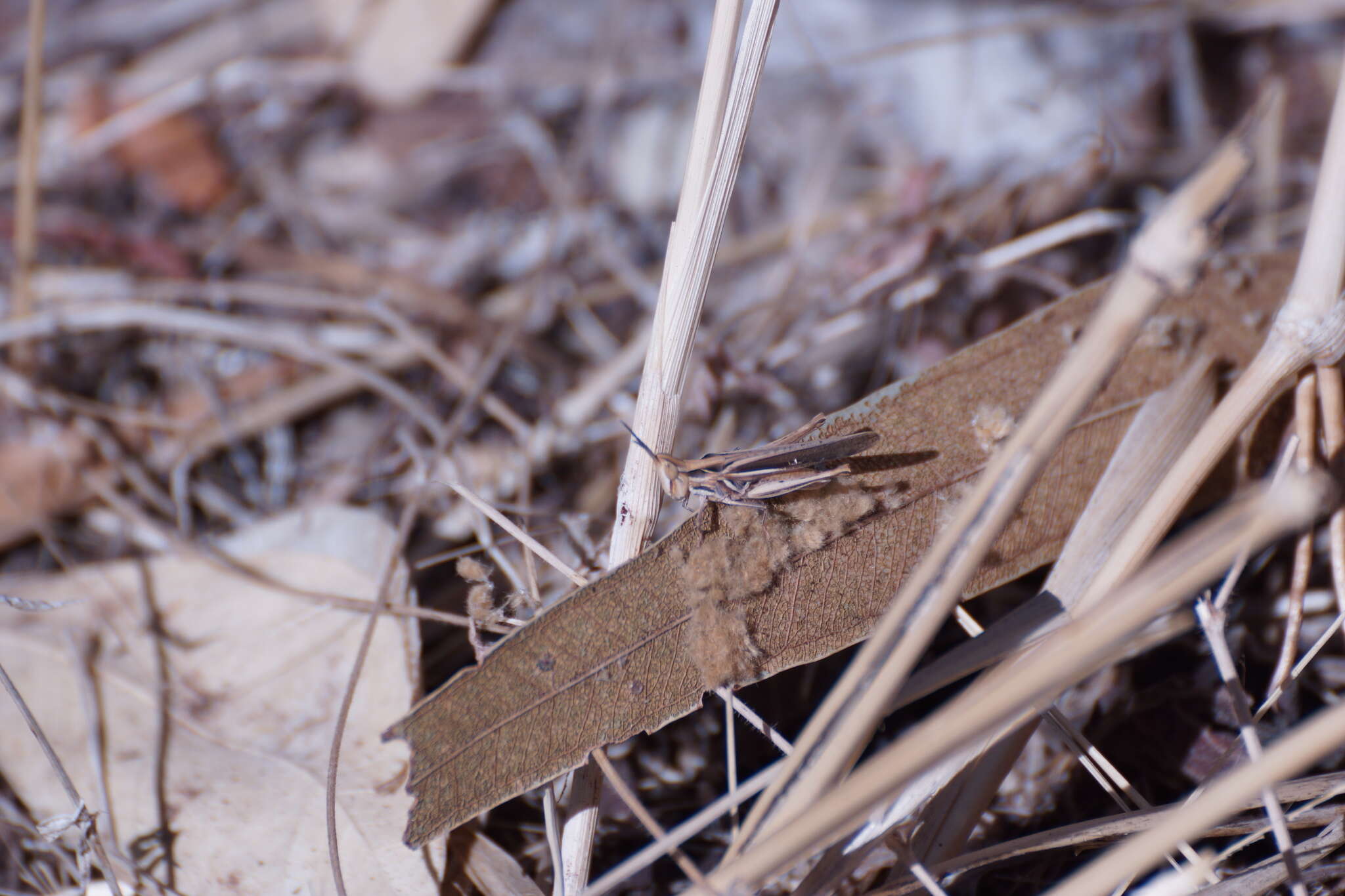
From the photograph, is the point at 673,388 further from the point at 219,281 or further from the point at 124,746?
the point at 219,281

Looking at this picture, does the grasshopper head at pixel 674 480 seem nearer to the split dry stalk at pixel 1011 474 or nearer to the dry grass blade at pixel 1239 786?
the split dry stalk at pixel 1011 474

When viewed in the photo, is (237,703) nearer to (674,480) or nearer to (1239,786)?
(674,480)

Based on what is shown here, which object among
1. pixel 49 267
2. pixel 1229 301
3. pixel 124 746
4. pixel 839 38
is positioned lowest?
pixel 1229 301

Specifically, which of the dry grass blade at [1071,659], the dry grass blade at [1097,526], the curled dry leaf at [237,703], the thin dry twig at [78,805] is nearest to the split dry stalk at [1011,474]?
the dry grass blade at [1071,659]

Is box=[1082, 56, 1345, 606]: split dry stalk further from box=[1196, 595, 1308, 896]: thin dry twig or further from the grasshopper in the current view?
the grasshopper

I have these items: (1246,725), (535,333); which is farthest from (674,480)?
(535,333)

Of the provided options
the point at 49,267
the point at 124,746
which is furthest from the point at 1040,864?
the point at 49,267
